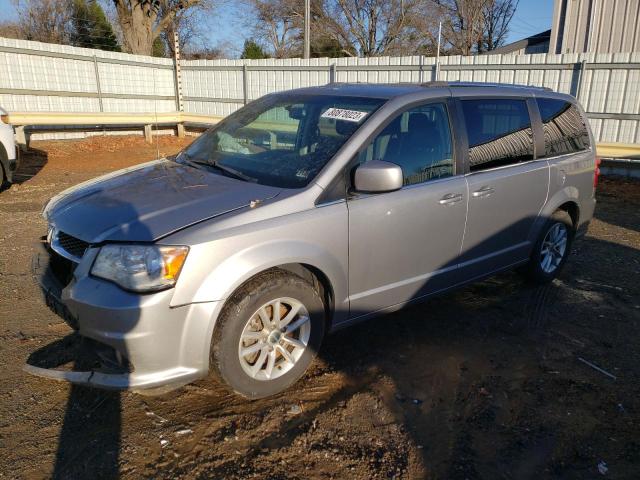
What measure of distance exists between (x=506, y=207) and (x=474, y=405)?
1.80 metres

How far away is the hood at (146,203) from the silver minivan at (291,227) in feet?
0.05

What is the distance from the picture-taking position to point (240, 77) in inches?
612

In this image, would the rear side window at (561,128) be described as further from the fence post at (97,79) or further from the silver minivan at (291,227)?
the fence post at (97,79)

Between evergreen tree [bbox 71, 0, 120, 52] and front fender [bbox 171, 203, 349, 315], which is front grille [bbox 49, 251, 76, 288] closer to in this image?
front fender [bbox 171, 203, 349, 315]

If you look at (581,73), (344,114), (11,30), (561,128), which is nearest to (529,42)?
(581,73)

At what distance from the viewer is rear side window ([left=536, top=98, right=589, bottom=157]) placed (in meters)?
4.72

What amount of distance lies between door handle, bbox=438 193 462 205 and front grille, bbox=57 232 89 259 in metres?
2.35

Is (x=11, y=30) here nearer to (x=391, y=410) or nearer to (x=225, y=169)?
(x=225, y=169)

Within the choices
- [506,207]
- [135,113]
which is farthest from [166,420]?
[135,113]

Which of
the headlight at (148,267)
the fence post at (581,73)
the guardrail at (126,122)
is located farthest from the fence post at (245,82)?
the headlight at (148,267)

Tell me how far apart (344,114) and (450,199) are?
989 mm

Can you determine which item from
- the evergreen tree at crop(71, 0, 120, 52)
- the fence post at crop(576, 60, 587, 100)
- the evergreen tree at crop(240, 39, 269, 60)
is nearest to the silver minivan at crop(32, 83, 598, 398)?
the fence post at crop(576, 60, 587, 100)

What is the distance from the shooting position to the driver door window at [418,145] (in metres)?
3.52

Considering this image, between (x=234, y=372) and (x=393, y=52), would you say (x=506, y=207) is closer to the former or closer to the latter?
(x=234, y=372)
